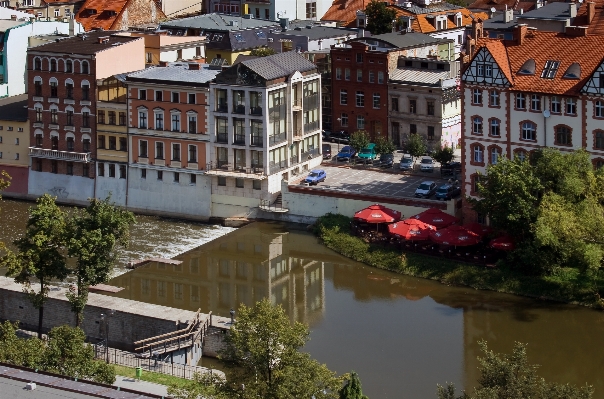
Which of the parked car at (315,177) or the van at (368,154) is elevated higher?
the van at (368,154)

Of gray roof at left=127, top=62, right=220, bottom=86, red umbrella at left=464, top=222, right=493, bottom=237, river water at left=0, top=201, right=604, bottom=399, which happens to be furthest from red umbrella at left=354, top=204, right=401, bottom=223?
gray roof at left=127, top=62, right=220, bottom=86

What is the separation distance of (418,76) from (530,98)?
2130 cm

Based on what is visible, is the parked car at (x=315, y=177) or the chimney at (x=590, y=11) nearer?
the parked car at (x=315, y=177)

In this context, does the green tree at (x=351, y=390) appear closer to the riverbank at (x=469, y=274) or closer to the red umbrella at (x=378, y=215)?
the riverbank at (x=469, y=274)

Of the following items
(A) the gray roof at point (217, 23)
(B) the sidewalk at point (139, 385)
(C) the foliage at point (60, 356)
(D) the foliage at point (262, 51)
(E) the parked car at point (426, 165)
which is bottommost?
(B) the sidewalk at point (139, 385)

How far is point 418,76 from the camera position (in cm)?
9650

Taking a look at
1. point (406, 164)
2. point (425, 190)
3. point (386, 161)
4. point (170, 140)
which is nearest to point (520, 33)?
point (425, 190)

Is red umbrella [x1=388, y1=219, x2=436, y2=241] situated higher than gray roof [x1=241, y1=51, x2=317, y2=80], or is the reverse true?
gray roof [x1=241, y1=51, x2=317, y2=80]

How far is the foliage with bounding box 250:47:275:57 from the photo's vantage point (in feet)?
335

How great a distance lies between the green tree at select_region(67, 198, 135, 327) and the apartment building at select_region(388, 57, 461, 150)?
37789 millimetres

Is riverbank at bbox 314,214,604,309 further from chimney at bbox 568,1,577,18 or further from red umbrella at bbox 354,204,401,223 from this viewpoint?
chimney at bbox 568,1,577,18

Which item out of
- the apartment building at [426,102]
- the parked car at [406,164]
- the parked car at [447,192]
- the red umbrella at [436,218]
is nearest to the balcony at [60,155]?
the parked car at [406,164]

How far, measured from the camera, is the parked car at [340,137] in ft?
326

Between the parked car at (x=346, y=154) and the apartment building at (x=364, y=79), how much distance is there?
4.94 m
